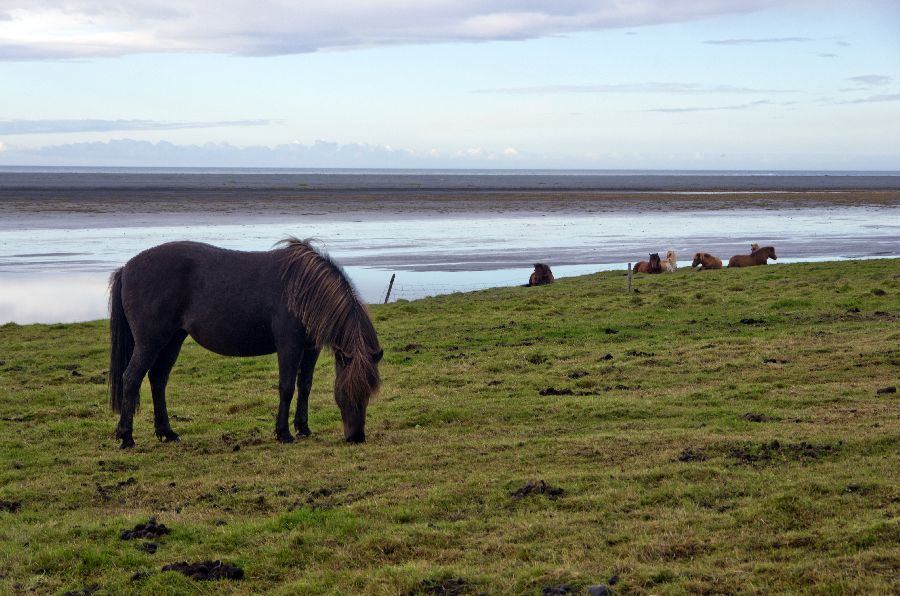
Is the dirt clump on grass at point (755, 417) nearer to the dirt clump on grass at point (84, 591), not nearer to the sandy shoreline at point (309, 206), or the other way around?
the dirt clump on grass at point (84, 591)

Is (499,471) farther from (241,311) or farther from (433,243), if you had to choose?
(433,243)

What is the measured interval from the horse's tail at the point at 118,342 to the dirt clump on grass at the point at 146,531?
12.3ft

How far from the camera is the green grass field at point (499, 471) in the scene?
20.2 feet

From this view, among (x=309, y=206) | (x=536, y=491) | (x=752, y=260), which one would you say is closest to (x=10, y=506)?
(x=536, y=491)

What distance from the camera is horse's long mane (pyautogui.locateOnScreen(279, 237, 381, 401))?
32.2 ft

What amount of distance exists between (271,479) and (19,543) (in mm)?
2272

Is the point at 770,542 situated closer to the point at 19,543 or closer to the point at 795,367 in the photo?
the point at 19,543

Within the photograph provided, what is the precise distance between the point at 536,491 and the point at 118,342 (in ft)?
18.4

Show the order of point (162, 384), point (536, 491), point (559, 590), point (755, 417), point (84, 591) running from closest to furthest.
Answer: point (559, 590), point (84, 591), point (536, 491), point (755, 417), point (162, 384)

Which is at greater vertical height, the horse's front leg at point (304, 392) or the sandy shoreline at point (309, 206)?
the sandy shoreline at point (309, 206)

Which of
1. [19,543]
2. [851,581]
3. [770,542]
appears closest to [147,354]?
[19,543]

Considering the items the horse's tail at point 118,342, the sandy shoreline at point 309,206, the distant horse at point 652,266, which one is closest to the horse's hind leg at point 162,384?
the horse's tail at point 118,342

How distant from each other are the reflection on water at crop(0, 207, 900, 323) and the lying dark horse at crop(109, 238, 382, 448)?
9871mm

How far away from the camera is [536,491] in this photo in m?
7.70
